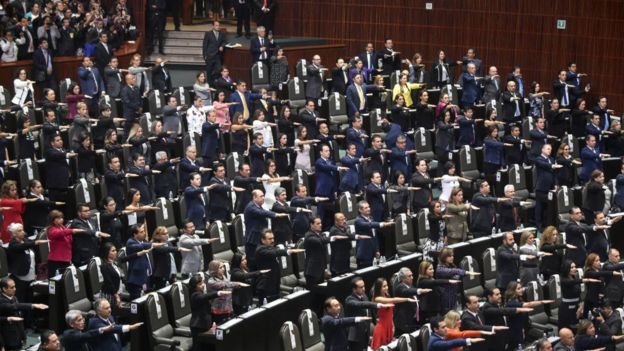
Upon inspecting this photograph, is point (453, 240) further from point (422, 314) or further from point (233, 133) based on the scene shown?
point (233, 133)

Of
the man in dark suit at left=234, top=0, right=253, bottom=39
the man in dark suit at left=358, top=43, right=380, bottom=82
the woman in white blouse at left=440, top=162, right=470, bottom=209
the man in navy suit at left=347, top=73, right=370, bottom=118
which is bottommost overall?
the woman in white blouse at left=440, top=162, right=470, bottom=209

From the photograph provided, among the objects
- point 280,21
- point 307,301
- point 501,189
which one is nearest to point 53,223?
point 307,301

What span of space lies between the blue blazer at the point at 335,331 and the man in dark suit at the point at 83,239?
2.72 meters

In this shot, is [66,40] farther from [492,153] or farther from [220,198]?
[492,153]

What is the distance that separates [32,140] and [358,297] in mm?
5765

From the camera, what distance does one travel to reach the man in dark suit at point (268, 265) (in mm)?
13578

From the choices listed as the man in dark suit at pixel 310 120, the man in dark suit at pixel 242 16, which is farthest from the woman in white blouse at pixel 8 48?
the man in dark suit at pixel 242 16

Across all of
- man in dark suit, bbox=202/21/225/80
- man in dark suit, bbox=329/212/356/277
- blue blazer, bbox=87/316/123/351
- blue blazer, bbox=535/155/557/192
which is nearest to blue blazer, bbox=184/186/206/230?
man in dark suit, bbox=329/212/356/277

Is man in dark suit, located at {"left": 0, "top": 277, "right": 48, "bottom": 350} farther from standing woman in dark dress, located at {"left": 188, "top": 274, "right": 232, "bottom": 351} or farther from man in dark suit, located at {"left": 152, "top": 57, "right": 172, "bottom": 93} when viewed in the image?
man in dark suit, located at {"left": 152, "top": 57, "right": 172, "bottom": 93}

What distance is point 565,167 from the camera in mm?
18500

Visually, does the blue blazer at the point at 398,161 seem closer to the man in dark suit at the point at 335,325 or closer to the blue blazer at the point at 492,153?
the blue blazer at the point at 492,153

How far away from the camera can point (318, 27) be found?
78.4 feet

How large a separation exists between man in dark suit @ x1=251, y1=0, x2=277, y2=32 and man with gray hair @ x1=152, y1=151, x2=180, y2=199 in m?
6.66

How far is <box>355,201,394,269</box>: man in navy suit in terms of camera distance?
1466 cm
